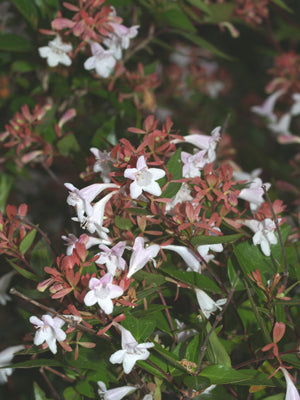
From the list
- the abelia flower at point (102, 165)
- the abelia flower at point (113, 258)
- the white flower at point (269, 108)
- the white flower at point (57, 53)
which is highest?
the white flower at point (57, 53)

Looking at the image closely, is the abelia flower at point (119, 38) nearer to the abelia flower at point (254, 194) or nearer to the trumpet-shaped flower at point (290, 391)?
the abelia flower at point (254, 194)

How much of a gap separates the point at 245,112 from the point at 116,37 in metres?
0.97

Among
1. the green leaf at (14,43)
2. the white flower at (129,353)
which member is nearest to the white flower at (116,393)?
the white flower at (129,353)

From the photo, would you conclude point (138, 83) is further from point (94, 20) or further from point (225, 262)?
point (225, 262)

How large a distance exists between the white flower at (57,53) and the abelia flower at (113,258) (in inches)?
18.0

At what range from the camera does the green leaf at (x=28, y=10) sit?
Answer: 37.7 inches

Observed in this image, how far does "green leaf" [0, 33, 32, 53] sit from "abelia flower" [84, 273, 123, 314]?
0.64 metres

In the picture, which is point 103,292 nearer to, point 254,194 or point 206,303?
point 206,303

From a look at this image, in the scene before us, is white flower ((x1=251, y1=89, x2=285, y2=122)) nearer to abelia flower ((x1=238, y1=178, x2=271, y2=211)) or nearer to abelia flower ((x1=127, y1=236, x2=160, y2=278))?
abelia flower ((x1=238, y1=178, x2=271, y2=211))

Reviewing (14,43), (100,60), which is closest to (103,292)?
(100,60)

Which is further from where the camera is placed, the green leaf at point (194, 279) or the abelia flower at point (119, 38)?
the abelia flower at point (119, 38)

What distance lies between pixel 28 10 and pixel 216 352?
0.80m

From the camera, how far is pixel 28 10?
97cm

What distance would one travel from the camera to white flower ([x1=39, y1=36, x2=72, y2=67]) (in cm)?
86
